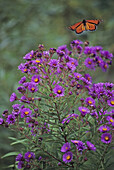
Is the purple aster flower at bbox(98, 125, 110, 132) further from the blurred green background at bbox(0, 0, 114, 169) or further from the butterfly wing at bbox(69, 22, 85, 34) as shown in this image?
the blurred green background at bbox(0, 0, 114, 169)

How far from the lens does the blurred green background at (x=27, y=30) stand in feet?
12.6

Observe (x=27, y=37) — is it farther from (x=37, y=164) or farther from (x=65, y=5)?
(x=37, y=164)

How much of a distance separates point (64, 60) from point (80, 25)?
370mm

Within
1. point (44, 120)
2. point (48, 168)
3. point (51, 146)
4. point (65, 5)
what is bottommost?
point (48, 168)

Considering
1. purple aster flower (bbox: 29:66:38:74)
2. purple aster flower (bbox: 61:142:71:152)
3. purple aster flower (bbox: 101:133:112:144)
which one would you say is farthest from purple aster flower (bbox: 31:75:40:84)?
purple aster flower (bbox: 101:133:112:144)

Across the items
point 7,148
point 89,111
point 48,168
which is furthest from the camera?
point 7,148

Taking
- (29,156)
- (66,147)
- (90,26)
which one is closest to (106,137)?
(66,147)

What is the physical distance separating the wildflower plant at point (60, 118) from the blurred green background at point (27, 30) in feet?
5.29

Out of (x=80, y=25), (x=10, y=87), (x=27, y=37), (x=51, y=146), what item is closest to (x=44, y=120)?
(x=51, y=146)

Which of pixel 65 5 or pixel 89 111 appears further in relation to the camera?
pixel 65 5

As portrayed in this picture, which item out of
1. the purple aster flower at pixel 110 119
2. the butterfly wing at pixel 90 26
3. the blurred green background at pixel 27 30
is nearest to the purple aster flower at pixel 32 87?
the purple aster flower at pixel 110 119

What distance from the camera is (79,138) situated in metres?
1.81

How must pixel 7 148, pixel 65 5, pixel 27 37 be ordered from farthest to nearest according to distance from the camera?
1. pixel 65 5
2. pixel 27 37
3. pixel 7 148

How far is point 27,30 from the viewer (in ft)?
15.6
